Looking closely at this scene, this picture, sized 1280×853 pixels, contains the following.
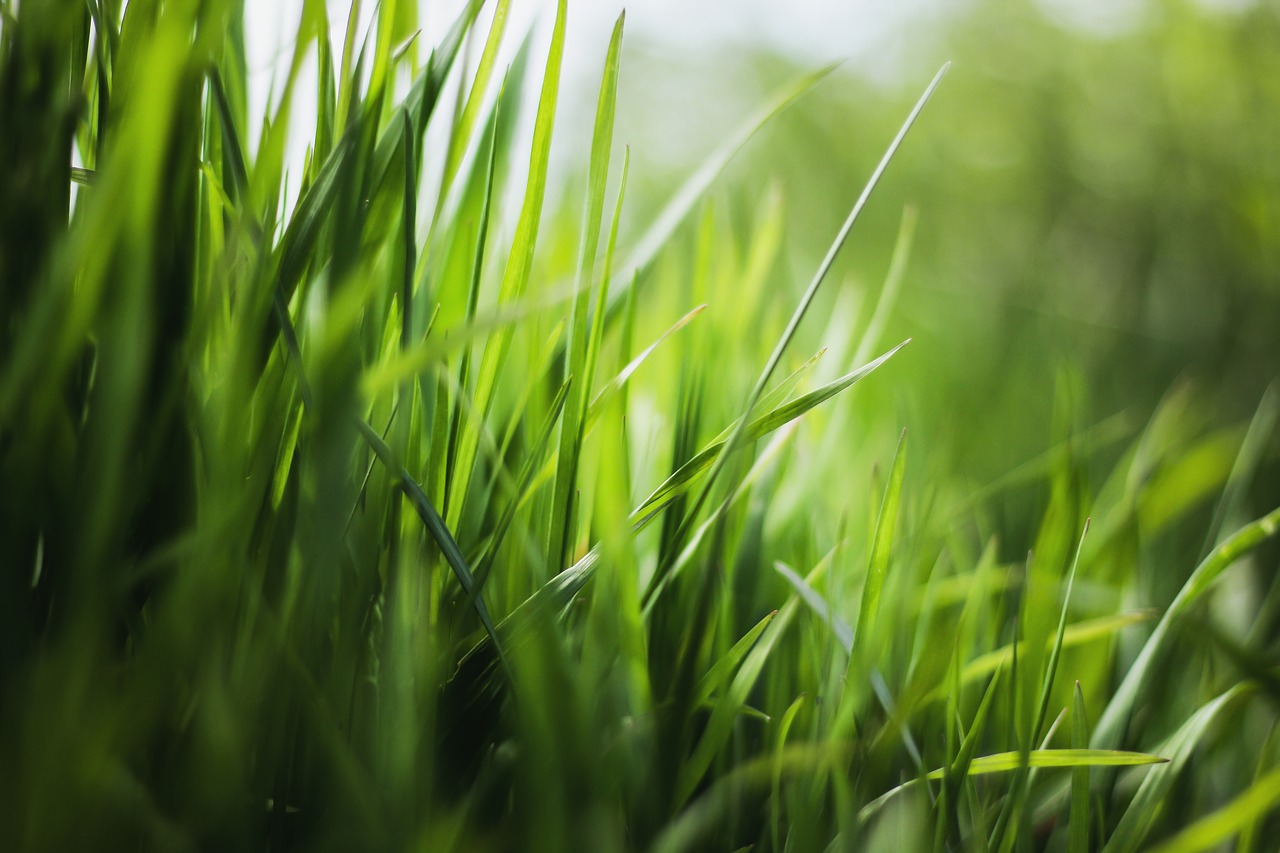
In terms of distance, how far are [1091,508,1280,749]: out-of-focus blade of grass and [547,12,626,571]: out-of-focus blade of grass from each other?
0.20m

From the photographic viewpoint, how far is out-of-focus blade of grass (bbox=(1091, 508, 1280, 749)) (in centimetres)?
27

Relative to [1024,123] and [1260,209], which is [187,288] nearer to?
[1260,209]

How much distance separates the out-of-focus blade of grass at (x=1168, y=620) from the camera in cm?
27

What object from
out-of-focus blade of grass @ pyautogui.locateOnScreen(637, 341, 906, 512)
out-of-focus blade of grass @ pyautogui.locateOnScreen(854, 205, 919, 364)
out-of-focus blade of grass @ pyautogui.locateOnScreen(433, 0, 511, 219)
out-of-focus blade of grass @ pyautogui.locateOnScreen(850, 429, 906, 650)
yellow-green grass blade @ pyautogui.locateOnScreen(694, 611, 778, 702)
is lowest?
yellow-green grass blade @ pyautogui.locateOnScreen(694, 611, 778, 702)

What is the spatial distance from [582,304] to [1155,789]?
0.24 meters

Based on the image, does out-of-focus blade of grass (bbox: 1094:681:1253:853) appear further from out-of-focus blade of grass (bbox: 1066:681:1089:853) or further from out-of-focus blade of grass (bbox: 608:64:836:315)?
out-of-focus blade of grass (bbox: 608:64:836:315)

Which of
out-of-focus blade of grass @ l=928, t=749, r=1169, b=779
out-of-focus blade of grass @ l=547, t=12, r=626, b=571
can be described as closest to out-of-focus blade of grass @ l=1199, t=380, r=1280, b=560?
out-of-focus blade of grass @ l=928, t=749, r=1169, b=779

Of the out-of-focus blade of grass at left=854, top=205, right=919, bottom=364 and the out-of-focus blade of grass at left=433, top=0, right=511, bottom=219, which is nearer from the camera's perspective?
the out-of-focus blade of grass at left=433, top=0, right=511, bottom=219

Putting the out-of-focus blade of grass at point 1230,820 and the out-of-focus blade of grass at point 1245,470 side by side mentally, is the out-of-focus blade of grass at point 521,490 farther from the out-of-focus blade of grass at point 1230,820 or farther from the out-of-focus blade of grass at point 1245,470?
the out-of-focus blade of grass at point 1245,470

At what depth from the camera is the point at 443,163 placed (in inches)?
10.1

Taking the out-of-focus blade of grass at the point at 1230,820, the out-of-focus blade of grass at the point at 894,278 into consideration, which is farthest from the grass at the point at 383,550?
the out-of-focus blade of grass at the point at 894,278

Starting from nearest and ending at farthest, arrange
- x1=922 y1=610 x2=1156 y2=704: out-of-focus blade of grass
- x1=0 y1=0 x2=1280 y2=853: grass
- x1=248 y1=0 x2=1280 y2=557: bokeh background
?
1. x1=0 y1=0 x2=1280 y2=853: grass
2. x1=922 y1=610 x2=1156 y2=704: out-of-focus blade of grass
3. x1=248 y1=0 x2=1280 y2=557: bokeh background

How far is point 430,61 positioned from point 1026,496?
665 millimetres

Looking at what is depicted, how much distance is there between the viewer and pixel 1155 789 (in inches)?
10.0
